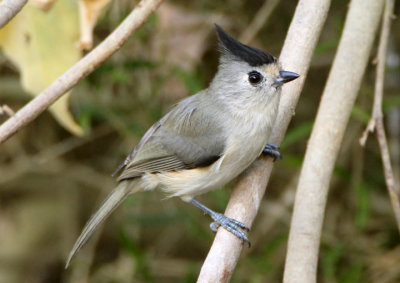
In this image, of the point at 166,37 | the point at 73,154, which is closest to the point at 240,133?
the point at 166,37

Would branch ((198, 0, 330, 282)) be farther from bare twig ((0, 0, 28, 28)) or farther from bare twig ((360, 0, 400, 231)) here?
bare twig ((0, 0, 28, 28))

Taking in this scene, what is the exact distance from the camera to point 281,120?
257cm

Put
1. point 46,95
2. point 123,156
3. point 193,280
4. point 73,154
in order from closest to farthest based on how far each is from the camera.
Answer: point 46,95
point 193,280
point 123,156
point 73,154

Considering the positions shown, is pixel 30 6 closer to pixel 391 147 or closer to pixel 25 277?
pixel 391 147

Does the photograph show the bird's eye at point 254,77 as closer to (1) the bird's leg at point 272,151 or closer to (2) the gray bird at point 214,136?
(2) the gray bird at point 214,136

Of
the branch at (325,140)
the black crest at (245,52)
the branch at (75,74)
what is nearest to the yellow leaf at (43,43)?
the branch at (75,74)

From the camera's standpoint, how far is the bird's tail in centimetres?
269

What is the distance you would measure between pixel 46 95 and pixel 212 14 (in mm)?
2147

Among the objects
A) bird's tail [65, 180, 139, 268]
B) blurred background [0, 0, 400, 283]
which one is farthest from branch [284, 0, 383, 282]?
bird's tail [65, 180, 139, 268]

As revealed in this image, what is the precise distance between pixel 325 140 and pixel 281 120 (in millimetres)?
277

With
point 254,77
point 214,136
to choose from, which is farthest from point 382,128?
point 214,136

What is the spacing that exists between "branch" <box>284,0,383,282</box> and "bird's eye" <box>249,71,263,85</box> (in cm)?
34

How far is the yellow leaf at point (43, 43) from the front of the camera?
2.52 meters

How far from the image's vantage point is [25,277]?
4.85 m
